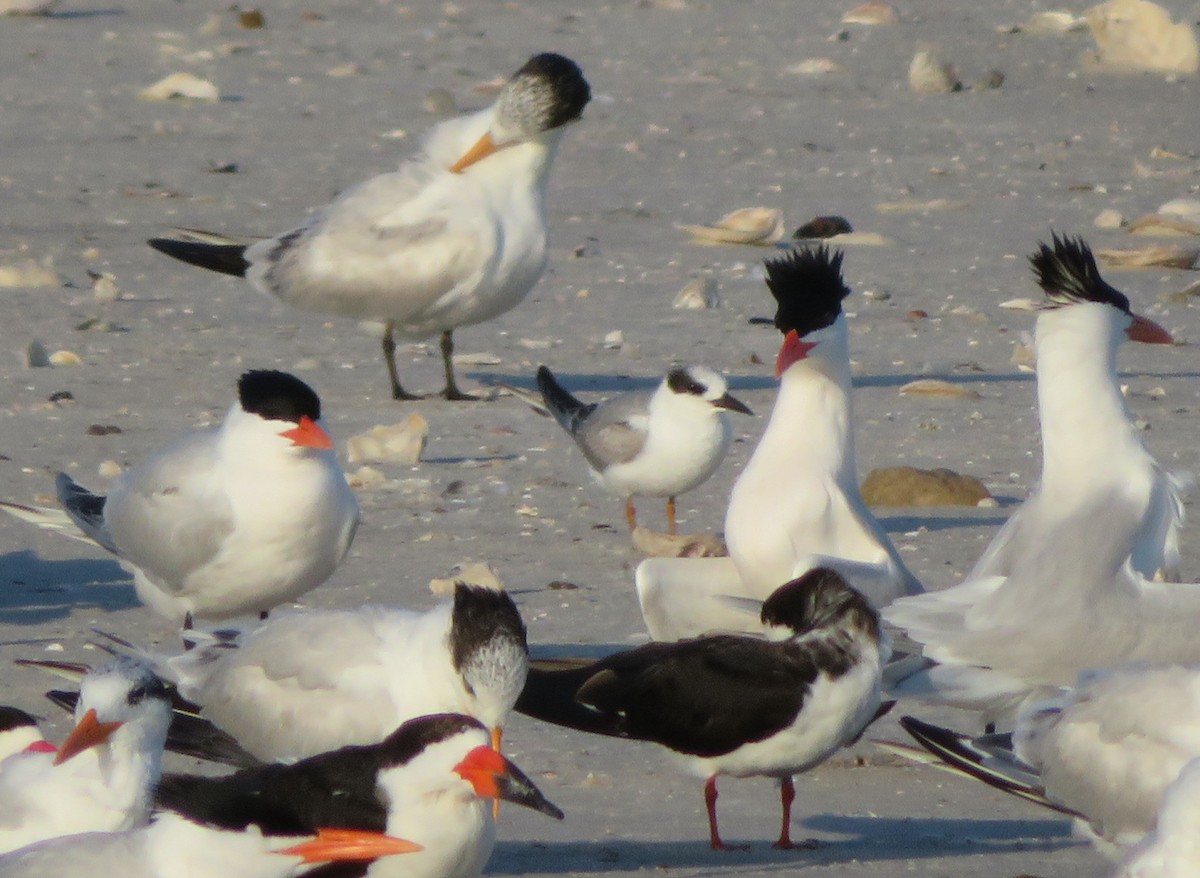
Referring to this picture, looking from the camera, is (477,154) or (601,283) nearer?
(477,154)

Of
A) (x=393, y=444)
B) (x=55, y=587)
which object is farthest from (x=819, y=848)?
(x=393, y=444)

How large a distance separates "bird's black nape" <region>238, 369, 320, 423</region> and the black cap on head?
10.2 ft

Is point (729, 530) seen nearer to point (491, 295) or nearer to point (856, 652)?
point (856, 652)

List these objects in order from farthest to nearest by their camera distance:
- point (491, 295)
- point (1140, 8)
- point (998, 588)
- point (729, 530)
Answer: point (1140, 8), point (491, 295), point (729, 530), point (998, 588)

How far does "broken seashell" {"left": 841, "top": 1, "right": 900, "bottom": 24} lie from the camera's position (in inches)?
524

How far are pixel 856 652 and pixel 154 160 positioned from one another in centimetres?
696

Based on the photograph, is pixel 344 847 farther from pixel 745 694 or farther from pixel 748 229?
pixel 748 229

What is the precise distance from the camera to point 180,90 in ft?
37.0

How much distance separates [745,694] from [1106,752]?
59cm

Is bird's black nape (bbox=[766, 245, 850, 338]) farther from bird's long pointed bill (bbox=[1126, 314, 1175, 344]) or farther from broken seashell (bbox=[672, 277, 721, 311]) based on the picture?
broken seashell (bbox=[672, 277, 721, 311])

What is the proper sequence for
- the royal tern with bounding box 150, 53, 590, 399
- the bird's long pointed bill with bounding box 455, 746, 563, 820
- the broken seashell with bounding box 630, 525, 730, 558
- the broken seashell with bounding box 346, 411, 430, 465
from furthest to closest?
the royal tern with bounding box 150, 53, 590, 399 < the broken seashell with bounding box 346, 411, 430, 465 < the broken seashell with bounding box 630, 525, 730, 558 < the bird's long pointed bill with bounding box 455, 746, 563, 820

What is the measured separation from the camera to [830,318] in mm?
5195

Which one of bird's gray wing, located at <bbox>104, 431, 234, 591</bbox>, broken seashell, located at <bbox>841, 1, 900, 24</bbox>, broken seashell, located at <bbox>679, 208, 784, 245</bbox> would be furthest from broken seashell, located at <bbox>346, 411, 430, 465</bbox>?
broken seashell, located at <bbox>841, 1, 900, 24</bbox>

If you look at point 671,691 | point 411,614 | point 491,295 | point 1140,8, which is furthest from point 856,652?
point 1140,8
